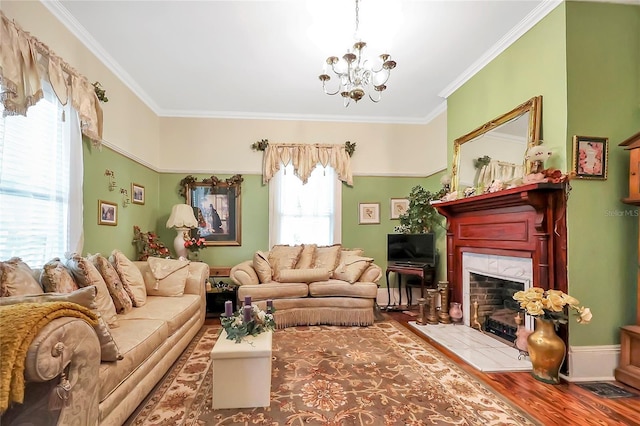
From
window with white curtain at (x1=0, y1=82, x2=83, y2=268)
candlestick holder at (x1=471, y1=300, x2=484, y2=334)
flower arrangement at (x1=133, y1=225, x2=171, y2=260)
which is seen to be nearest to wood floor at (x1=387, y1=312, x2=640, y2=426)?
candlestick holder at (x1=471, y1=300, x2=484, y2=334)

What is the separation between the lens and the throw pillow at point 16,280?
1.85 metres

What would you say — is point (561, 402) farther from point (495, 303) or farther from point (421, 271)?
point (421, 271)

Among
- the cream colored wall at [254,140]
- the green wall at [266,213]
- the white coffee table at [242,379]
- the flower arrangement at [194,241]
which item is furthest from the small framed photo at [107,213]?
the white coffee table at [242,379]

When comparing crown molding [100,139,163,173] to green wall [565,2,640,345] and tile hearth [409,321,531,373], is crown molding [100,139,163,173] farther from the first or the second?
green wall [565,2,640,345]

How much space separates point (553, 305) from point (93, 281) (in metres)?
3.50

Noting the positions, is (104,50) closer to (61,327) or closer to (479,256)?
(61,327)

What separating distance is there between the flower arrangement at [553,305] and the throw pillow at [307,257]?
2.77 m

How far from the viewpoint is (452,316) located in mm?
3984

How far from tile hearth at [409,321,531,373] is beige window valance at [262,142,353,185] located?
2655 millimetres

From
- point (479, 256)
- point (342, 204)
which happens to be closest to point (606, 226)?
point (479, 256)

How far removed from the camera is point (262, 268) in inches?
169

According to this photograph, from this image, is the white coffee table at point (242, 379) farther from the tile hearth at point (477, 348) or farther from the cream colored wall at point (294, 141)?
the cream colored wall at point (294, 141)

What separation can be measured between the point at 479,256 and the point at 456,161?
128 centimetres

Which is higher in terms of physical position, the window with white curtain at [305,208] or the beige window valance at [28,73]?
the beige window valance at [28,73]
